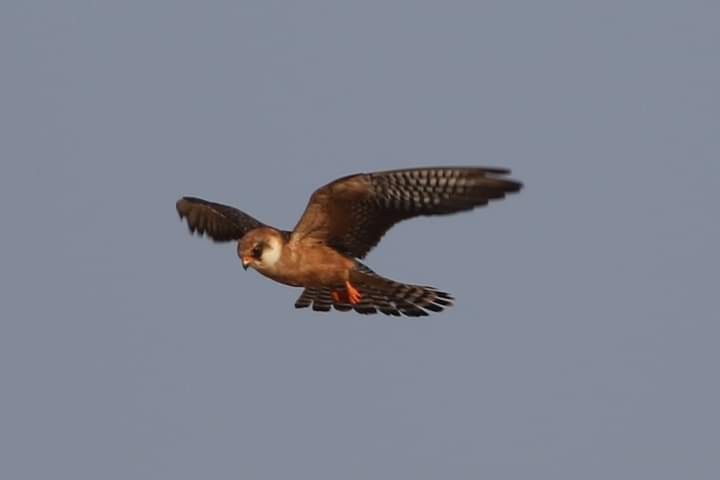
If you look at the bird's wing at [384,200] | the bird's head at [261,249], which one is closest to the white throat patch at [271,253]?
the bird's head at [261,249]

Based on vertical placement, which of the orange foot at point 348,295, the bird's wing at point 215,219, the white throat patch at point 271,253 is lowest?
the orange foot at point 348,295

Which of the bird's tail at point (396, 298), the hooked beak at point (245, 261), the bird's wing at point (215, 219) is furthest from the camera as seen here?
the bird's wing at point (215, 219)

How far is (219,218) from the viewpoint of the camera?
73.0 ft

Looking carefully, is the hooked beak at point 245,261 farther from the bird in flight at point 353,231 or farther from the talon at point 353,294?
the talon at point 353,294

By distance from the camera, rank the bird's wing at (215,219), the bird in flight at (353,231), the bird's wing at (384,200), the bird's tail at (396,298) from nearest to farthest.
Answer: the bird's wing at (384,200)
the bird in flight at (353,231)
the bird's tail at (396,298)
the bird's wing at (215,219)

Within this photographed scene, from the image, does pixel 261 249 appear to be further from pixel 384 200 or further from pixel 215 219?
pixel 215 219

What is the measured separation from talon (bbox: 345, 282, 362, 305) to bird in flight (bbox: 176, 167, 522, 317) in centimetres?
1

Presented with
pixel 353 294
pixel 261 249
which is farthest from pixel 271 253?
pixel 353 294

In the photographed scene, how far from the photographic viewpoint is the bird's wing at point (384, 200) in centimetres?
1758

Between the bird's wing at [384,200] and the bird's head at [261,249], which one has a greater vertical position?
the bird's wing at [384,200]

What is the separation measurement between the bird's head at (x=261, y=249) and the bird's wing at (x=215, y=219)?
196 centimetres

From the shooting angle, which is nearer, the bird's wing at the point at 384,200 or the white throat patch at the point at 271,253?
the bird's wing at the point at 384,200

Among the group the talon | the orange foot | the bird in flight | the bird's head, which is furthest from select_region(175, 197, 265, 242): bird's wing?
the bird's head

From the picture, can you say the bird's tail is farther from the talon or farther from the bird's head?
the bird's head
